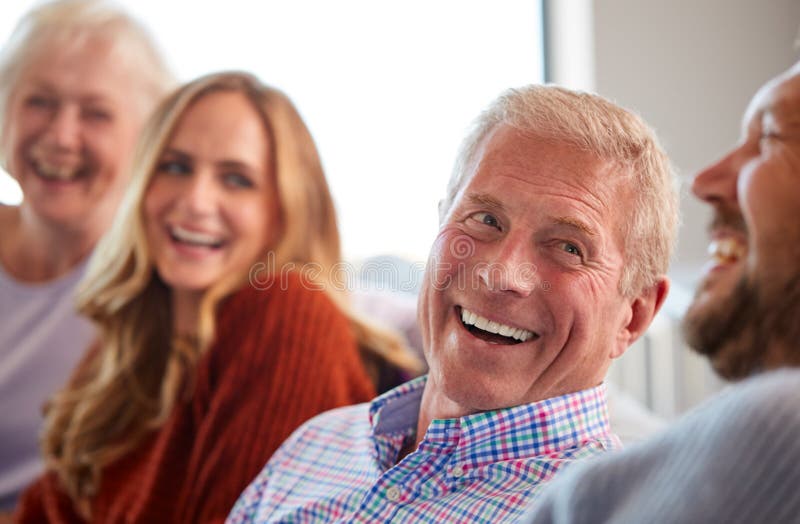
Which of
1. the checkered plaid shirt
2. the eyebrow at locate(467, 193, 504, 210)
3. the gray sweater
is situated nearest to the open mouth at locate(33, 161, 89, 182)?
the checkered plaid shirt

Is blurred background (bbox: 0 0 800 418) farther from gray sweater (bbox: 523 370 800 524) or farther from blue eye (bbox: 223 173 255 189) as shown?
gray sweater (bbox: 523 370 800 524)

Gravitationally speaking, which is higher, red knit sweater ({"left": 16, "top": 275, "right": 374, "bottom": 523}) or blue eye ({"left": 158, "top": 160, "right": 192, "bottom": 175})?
blue eye ({"left": 158, "top": 160, "right": 192, "bottom": 175})

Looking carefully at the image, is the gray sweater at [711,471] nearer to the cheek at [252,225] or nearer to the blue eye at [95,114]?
the cheek at [252,225]

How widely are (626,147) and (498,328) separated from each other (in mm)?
156

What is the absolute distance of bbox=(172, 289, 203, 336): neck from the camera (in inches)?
42.4

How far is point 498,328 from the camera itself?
609 mm

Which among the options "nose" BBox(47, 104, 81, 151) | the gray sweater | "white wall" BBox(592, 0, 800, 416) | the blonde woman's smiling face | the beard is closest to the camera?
the gray sweater

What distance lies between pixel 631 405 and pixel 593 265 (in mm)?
554

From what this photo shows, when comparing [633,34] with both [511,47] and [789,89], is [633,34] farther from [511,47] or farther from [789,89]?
[789,89]

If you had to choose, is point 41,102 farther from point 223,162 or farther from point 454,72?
point 454,72

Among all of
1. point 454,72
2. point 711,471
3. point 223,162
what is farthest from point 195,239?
point 711,471

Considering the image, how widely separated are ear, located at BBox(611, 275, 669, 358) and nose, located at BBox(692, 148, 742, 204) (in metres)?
0.09

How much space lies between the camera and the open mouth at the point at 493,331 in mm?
605

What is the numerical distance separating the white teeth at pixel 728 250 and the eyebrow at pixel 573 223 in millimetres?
138
